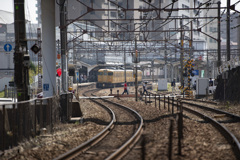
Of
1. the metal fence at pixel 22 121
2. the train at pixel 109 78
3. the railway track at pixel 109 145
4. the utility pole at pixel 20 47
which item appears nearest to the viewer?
the railway track at pixel 109 145

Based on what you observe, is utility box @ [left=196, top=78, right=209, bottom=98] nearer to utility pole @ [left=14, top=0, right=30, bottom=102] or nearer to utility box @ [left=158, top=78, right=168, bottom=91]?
utility box @ [left=158, top=78, right=168, bottom=91]

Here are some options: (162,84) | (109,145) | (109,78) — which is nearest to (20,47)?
(109,145)

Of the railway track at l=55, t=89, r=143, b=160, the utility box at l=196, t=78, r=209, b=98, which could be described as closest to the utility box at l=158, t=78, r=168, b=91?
the utility box at l=196, t=78, r=209, b=98

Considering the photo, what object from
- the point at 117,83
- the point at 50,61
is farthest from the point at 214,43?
the point at 50,61

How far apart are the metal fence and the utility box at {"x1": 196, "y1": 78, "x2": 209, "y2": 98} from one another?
73.7ft

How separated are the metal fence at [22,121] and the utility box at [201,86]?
22.5m

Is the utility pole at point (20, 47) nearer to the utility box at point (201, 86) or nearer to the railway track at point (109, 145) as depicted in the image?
the railway track at point (109, 145)

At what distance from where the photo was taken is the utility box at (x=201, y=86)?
104ft

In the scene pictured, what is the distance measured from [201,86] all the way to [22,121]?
2522 centimetres

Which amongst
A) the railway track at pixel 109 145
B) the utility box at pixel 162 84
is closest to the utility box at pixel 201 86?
the utility box at pixel 162 84

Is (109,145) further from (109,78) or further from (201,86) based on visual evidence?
(109,78)

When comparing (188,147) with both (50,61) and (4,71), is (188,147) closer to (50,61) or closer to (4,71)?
(50,61)

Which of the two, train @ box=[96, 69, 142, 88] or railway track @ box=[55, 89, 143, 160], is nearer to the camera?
railway track @ box=[55, 89, 143, 160]

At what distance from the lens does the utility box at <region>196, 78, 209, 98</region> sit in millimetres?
31625
